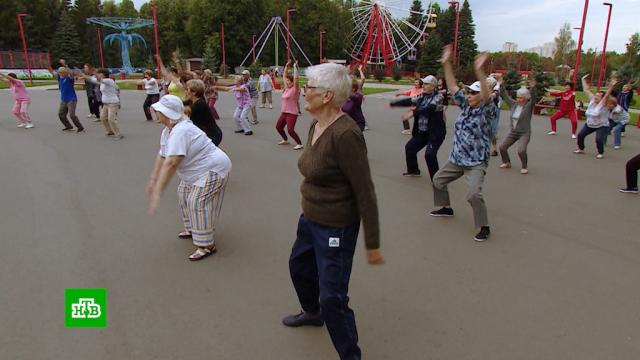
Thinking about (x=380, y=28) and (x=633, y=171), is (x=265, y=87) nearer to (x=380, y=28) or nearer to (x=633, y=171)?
(x=633, y=171)

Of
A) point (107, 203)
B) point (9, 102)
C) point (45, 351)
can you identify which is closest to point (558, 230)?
point (45, 351)

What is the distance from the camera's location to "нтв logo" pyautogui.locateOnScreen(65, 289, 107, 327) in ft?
11.1

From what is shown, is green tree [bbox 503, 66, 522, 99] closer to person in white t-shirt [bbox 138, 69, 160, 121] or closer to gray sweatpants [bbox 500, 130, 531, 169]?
gray sweatpants [bbox 500, 130, 531, 169]

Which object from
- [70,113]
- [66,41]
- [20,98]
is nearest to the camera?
[70,113]

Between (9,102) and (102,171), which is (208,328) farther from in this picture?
(9,102)

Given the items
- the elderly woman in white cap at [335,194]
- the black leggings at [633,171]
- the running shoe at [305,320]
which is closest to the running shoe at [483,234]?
the running shoe at [305,320]

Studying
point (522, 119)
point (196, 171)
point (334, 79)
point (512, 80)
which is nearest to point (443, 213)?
point (196, 171)

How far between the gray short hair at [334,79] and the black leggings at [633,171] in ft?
20.7

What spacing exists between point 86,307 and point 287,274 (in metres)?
1.68

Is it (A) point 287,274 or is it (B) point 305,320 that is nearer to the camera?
(B) point 305,320

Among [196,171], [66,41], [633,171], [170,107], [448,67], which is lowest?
[633,171]

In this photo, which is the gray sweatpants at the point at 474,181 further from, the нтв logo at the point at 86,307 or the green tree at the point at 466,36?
the green tree at the point at 466,36

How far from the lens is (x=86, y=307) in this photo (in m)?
3.59

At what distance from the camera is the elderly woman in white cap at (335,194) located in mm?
2455
